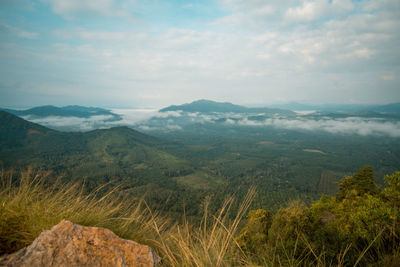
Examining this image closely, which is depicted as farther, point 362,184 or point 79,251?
point 362,184

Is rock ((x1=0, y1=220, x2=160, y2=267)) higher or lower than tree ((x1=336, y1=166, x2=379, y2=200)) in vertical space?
higher

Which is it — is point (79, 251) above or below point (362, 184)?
above

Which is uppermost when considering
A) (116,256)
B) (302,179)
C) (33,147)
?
(116,256)

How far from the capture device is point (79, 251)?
2047 millimetres

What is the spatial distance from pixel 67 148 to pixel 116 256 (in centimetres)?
21635

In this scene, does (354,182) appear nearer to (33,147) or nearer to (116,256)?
(116,256)

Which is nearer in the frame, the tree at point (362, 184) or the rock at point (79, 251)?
the rock at point (79, 251)

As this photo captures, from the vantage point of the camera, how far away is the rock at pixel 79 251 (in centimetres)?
186

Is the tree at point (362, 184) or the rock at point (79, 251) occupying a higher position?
the rock at point (79, 251)

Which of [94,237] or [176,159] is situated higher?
[94,237]

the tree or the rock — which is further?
the tree

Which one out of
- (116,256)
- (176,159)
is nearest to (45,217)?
(116,256)

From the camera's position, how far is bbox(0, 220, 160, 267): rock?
186 centimetres

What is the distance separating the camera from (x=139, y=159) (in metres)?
158
